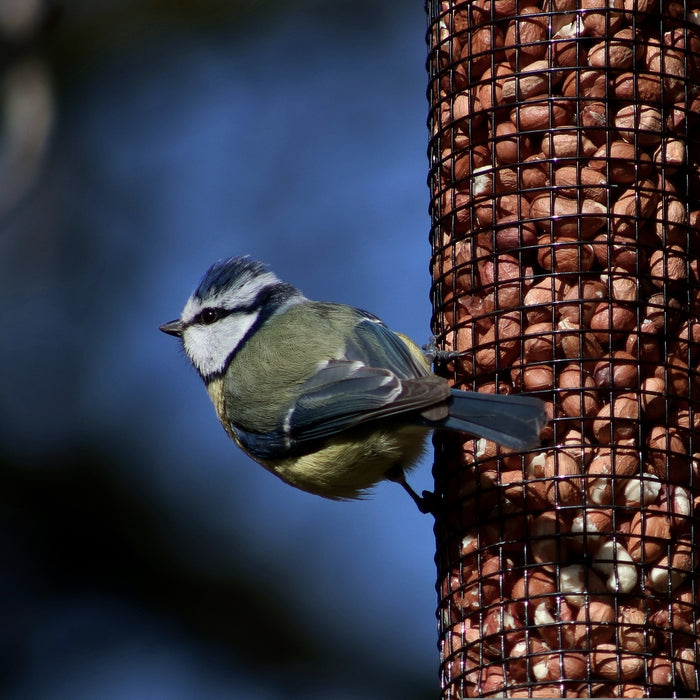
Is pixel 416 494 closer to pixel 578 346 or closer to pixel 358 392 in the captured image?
pixel 358 392

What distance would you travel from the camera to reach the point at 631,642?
283 centimetres

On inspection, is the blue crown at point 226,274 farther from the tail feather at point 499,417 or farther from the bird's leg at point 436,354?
the tail feather at point 499,417

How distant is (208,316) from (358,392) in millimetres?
908

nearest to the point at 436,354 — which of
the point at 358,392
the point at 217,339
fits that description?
the point at 358,392

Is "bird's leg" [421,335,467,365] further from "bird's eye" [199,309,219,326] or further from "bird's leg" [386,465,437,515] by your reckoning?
"bird's eye" [199,309,219,326]

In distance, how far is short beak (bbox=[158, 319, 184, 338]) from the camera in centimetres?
406

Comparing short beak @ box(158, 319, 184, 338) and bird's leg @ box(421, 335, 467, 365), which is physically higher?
short beak @ box(158, 319, 184, 338)

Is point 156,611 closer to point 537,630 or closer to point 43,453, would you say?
point 43,453

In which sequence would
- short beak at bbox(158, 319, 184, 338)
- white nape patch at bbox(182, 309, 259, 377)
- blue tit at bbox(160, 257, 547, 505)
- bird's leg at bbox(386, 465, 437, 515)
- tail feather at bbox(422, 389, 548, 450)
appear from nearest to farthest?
tail feather at bbox(422, 389, 548, 450) < blue tit at bbox(160, 257, 547, 505) < bird's leg at bbox(386, 465, 437, 515) < white nape patch at bbox(182, 309, 259, 377) < short beak at bbox(158, 319, 184, 338)

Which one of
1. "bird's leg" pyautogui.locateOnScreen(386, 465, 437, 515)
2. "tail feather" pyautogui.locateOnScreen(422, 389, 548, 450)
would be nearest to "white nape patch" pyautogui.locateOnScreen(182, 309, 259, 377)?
"bird's leg" pyautogui.locateOnScreen(386, 465, 437, 515)

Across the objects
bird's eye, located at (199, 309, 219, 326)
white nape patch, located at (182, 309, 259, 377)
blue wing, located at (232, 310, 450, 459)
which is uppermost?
bird's eye, located at (199, 309, 219, 326)

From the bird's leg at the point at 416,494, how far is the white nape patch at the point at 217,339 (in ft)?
2.44

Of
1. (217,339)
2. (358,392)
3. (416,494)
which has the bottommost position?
(416,494)

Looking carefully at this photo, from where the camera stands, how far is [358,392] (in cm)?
329
